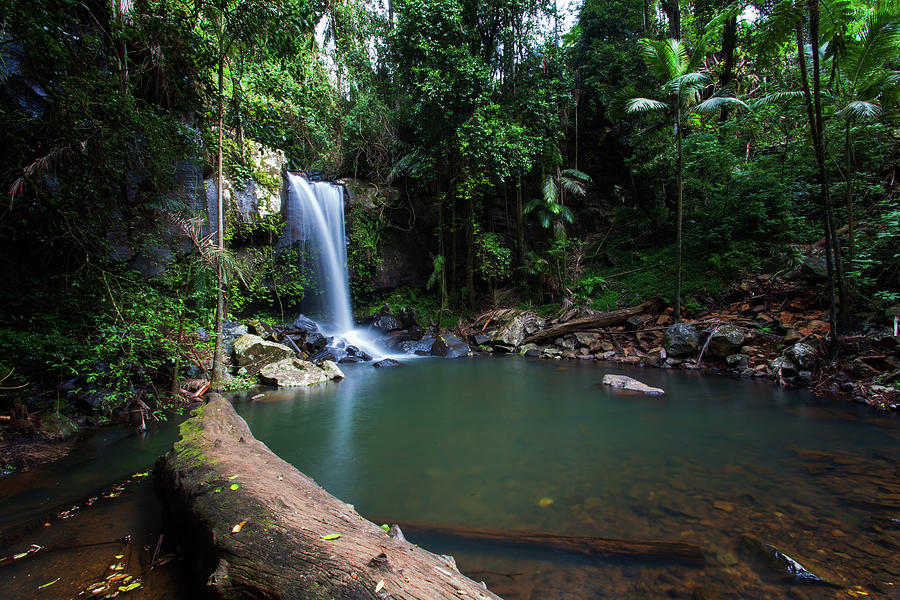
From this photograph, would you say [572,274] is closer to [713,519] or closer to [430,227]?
[430,227]

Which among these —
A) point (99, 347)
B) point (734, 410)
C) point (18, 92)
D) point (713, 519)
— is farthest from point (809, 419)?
point (18, 92)

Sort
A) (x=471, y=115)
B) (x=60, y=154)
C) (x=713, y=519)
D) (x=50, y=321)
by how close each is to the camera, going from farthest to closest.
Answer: (x=471, y=115), (x=50, y=321), (x=60, y=154), (x=713, y=519)

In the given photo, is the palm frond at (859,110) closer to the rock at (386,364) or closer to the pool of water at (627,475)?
the pool of water at (627,475)

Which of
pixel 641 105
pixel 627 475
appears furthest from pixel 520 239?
pixel 627 475

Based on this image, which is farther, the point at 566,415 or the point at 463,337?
the point at 463,337

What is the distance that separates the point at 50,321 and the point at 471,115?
11.3m

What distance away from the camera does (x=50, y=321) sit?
4305 millimetres

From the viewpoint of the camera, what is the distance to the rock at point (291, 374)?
7.48 meters

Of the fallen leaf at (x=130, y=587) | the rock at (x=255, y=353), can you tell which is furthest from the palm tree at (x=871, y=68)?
the rock at (x=255, y=353)

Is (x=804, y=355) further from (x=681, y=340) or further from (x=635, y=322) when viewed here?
(x=635, y=322)

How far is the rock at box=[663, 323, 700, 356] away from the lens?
27.8 feet

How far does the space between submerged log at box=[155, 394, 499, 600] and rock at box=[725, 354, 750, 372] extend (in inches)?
320

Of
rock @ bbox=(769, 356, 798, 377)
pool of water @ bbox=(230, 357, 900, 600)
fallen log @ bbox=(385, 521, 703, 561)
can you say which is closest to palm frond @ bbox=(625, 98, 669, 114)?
rock @ bbox=(769, 356, 798, 377)

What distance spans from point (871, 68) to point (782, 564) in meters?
8.50
